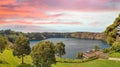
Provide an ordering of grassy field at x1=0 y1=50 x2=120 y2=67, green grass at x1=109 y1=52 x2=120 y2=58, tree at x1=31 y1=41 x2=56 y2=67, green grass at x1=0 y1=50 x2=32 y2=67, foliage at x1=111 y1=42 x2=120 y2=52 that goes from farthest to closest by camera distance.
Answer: foliage at x1=111 y1=42 x2=120 y2=52 < green grass at x1=0 y1=50 x2=32 y2=67 < green grass at x1=109 y1=52 x2=120 y2=58 < grassy field at x1=0 y1=50 x2=120 y2=67 < tree at x1=31 y1=41 x2=56 y2=67

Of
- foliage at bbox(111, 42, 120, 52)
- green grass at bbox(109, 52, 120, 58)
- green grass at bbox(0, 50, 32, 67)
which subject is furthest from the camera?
foliage at bbox(111, 42, 120, 52)

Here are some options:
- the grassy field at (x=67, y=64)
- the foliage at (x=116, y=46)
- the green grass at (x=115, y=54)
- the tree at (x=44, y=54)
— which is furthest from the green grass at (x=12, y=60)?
the foliage at (x=116, y=46)

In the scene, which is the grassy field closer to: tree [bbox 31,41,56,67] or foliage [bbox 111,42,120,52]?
foliage [bbox 111,42,120,52]

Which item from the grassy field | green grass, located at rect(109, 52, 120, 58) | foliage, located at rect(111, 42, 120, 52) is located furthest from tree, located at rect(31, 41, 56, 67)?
foliage, located at rect(111, 42, 120, 52)

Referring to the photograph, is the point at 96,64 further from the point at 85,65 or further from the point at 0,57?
the point at 0,57

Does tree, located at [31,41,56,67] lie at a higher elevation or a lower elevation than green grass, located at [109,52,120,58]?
higher

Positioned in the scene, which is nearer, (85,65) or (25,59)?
(85,65)

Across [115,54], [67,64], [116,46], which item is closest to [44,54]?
[67,64]

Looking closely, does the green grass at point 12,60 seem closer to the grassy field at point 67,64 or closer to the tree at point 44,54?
the grassy field at point 67,64

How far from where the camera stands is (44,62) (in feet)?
197

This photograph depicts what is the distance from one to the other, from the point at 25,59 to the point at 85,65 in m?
21.0

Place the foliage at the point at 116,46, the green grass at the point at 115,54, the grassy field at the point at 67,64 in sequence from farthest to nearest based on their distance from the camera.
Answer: the foliage at the point at 116,46 < the green grass at the point at 115,54 < the grassy field at the point at 67,64

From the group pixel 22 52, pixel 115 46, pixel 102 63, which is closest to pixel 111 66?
pixel 102 63

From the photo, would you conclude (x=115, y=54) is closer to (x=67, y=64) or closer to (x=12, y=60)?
(x=67, y=64)
